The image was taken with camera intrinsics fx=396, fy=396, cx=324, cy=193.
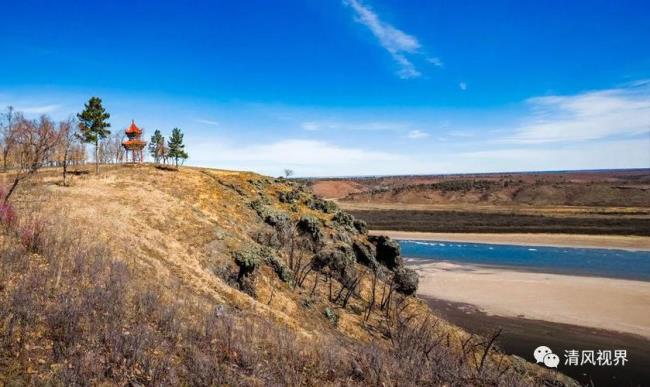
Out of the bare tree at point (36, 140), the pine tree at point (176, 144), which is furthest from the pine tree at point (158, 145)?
the bare tree at point (36, 140)

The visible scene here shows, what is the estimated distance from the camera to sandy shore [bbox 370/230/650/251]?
6700 centimetres

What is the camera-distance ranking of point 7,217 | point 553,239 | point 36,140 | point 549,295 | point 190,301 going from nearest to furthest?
point 190,301 → point 7,217 → point 36,140 → point 549,295 → point 553,239

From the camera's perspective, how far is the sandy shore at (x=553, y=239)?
67.0 metres

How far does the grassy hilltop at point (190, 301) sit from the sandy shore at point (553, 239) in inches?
1842

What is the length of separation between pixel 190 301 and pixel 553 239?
2986 inches

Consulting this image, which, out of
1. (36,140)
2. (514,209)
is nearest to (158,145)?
(36,140)

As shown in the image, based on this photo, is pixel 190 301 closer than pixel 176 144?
Yes

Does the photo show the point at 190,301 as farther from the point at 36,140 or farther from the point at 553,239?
the point at 553,239

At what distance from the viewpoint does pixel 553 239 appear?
73.6 metres

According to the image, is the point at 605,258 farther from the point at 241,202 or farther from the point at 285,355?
the point at 285,355

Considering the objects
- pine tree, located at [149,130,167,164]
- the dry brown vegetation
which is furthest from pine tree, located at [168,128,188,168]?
the dry brown vegetation

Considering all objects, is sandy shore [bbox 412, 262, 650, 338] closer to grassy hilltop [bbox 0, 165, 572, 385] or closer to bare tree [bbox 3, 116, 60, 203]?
grassy hilltop [bbox 0, 165, 572, 385]

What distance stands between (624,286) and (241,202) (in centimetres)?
3975

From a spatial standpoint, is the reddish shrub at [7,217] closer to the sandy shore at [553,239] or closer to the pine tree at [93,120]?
the pine tree at [93,120]
